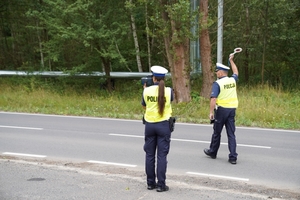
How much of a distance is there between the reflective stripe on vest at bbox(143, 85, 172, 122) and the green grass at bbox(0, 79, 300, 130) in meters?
7.56

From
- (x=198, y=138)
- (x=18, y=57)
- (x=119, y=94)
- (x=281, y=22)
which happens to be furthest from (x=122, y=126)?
(x=18, y=57)

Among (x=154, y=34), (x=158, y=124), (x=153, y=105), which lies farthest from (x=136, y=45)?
(x=158, y=124)

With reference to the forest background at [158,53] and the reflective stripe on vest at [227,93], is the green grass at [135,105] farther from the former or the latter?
the reflective stripe on vest at [227,93]

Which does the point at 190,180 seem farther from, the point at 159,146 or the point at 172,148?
the point at 172,148

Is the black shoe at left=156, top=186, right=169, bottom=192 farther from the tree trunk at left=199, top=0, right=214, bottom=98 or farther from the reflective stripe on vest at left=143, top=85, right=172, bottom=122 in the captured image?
the tree trunk at left=199, top=0, right=214, bottom=98

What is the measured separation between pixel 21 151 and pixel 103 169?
8.81 ft

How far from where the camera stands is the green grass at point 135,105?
581 inches

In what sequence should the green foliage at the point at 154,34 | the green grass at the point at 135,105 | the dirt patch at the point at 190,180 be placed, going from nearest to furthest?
the dirt patch at the point at 190,180 → the green grass at the point at 135,105 → the green foliage at the point at 154,34

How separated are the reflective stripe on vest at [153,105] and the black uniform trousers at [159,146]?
0.08 metres

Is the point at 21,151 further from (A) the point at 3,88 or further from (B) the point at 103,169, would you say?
(A) the point at 3,88

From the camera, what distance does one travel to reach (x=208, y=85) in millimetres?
19156

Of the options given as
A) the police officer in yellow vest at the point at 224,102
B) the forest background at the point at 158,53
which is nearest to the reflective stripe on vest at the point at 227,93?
the police officer in yellow vest at the point at 224,102

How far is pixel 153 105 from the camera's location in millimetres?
6789

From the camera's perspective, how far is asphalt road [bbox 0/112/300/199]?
8.12 m
